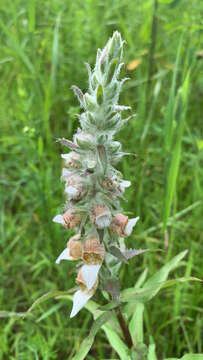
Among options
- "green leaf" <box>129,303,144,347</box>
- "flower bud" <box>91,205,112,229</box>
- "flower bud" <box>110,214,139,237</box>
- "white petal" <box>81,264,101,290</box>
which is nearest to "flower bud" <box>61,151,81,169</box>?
"flower bud" <box>91,205,112,229</box>

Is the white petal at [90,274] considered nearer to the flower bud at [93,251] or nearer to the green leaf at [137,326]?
the flower bud at [93,251]

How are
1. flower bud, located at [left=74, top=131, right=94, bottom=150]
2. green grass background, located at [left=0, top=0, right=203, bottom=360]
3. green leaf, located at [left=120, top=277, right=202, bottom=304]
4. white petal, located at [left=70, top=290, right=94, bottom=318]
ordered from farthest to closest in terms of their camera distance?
green grass background, located at [left=0, top=0, right=203, bottom=360]
green leaf, located at [left=120, top=277, right=202, bottom=304]
white petal, located at [left=70, top=290, right=94, bottom=318]
flower bud, located at [left=74, top=131, right=94, bottom=150]

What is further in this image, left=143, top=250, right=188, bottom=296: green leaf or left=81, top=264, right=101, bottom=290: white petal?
left=143, top=250, right=188, bottom=296: green leaf

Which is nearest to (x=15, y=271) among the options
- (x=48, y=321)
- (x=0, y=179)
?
(x=48, y=321)

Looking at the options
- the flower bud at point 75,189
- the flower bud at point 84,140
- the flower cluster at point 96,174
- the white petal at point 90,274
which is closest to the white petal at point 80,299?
the flower cluster at point 96,174

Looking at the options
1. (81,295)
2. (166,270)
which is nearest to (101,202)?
(81,295)

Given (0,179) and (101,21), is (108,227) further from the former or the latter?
(101,21)

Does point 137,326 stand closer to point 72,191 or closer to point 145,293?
point 145,293

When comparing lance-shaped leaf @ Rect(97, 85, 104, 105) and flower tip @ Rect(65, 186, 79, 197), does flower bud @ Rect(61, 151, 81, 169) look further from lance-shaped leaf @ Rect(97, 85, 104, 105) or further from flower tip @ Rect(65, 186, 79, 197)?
lance-shaped leaf @ Rect(97, 85, 104, 105)
